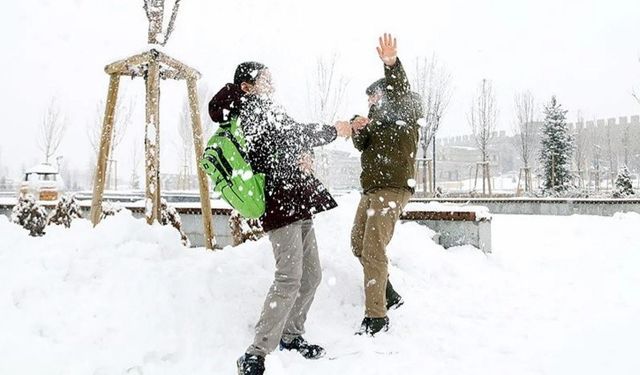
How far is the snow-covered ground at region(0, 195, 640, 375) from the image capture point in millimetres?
2695

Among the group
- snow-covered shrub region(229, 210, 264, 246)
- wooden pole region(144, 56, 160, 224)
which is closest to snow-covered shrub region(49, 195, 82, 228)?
snow-covered shrub region(229, 210, 264, 246)

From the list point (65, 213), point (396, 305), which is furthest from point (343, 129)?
point (65, 213)

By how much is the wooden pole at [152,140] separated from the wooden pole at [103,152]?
1.28 feet

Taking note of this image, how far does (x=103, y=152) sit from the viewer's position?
189 inches

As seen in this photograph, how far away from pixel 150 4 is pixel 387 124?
2856 millimetres

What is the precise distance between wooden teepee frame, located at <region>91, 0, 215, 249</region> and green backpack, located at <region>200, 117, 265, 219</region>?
192 cm

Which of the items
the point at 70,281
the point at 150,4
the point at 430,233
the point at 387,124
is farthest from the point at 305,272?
the point at 150,4

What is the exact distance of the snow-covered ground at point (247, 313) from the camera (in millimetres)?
2695

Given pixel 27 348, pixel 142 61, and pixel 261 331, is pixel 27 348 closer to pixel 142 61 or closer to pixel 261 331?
pixel 261 331

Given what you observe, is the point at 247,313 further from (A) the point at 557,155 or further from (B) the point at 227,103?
(A) the point at 557,155

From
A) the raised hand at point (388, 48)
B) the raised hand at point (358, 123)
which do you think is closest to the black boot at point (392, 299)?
the raised hand at point (358, 123)

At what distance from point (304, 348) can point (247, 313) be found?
544 mm

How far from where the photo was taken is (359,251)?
3.76 m

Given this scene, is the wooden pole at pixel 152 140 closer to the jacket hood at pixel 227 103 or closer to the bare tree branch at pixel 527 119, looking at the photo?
the jacket hood at pixel 227 103
